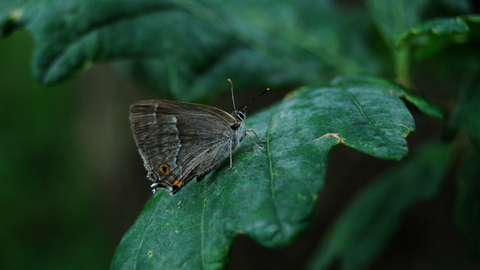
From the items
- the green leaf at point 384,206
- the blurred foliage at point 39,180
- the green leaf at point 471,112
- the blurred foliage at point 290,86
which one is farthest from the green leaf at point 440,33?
the blurred foliage at point 39,180

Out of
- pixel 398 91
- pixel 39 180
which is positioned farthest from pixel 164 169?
pixel 39 180

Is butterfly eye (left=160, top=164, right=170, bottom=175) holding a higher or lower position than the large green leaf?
lower

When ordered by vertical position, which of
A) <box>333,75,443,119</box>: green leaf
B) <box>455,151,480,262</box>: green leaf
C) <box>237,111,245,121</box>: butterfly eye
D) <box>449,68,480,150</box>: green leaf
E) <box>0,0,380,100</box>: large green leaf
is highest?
<box>0,0,380,100</box>: large green leaf

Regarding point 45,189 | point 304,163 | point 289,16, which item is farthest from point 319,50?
point 45,189

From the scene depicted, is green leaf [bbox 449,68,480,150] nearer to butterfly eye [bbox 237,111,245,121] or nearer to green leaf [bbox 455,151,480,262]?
green leaf [bbox 455,151,480,262]

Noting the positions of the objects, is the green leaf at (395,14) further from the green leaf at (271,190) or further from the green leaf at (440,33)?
the green leaf at (271,190)

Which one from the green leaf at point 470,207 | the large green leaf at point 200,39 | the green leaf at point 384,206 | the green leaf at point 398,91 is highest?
the large green leaf at point 200,39

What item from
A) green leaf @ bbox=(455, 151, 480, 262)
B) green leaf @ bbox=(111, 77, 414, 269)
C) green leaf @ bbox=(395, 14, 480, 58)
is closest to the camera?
green leaf @ bbox=(111, 77, 414, 269)

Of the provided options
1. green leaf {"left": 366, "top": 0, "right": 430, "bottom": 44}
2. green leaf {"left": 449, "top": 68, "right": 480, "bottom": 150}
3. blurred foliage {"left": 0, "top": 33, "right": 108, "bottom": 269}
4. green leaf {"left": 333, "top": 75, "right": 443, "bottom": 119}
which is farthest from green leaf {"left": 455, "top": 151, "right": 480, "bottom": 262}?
blurred foliage {"left": 0, "top": 33, "right": 108, "bottom": 269}
